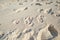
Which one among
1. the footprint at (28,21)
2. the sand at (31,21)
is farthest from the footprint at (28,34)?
the footprint at (28,21)

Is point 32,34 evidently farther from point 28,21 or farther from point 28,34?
point 28,21

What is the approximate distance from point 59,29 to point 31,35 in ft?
1.44

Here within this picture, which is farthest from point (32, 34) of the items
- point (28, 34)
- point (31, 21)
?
point (31, 21)

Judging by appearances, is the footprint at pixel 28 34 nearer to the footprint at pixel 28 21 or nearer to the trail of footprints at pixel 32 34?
the trail of footprints at pixel 32 34

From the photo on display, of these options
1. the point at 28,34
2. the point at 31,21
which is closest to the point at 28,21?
the point at 31,21

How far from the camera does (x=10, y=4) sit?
3373 mm

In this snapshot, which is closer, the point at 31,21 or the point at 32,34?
the point at 32,34

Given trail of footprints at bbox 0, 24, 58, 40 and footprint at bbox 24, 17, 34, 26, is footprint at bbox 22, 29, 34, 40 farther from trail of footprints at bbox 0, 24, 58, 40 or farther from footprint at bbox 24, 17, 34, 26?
footprint at bbox 24, 17, 34, 26

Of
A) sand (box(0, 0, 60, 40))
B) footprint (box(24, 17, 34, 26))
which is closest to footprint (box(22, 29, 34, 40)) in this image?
sand (box(0, 0, 60, 40))

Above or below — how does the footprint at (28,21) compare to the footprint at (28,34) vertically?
above

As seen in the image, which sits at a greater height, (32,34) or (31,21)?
(31,21)

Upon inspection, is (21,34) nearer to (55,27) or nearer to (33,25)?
(33,25)

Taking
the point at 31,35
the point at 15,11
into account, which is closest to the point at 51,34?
the point at 31,35

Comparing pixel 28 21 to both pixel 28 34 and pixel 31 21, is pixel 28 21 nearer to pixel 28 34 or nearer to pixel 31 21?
pixel 31 21
